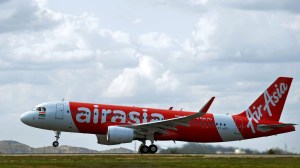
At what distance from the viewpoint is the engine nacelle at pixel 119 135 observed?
60125 millimetres

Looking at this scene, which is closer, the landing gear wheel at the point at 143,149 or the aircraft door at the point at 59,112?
the aircraft door at the point at 59,112

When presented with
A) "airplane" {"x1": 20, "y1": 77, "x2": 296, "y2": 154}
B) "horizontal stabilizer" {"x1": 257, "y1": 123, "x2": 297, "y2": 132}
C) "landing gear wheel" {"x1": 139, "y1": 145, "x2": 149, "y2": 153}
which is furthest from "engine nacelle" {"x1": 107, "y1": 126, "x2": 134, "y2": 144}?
"horizontal stabilizer" {"x1": 257, "y1": 123, "x2": 297, "y2": 132}

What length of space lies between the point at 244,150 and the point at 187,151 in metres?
5.46

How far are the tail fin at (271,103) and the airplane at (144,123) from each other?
1.16ft

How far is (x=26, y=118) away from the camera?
62406 millimetres

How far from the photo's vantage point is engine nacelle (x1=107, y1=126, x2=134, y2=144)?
197 feet

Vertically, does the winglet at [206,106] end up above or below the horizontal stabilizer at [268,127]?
above

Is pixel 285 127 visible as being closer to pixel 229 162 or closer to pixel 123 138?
pixel 123 138

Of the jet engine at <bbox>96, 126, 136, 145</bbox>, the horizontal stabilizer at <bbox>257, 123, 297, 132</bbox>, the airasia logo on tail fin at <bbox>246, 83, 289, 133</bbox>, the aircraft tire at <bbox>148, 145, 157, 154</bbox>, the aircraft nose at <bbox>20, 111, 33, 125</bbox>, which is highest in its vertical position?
the airasia logo on tail fin at <bbox>246, 83, 289, 133</bbox>

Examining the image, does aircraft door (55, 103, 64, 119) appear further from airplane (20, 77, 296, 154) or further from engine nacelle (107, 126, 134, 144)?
engine nacelle (107, 126, 134, 144)

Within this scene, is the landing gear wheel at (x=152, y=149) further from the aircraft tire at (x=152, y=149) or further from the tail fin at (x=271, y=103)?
the tail fin at (x=271, y=103)

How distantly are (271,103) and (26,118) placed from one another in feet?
76.1

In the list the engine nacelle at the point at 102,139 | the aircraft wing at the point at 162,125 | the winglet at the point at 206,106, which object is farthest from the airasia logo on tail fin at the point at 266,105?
the engine nacelle at the point at 102,139

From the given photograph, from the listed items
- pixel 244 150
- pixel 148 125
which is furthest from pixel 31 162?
pixel 244 150
